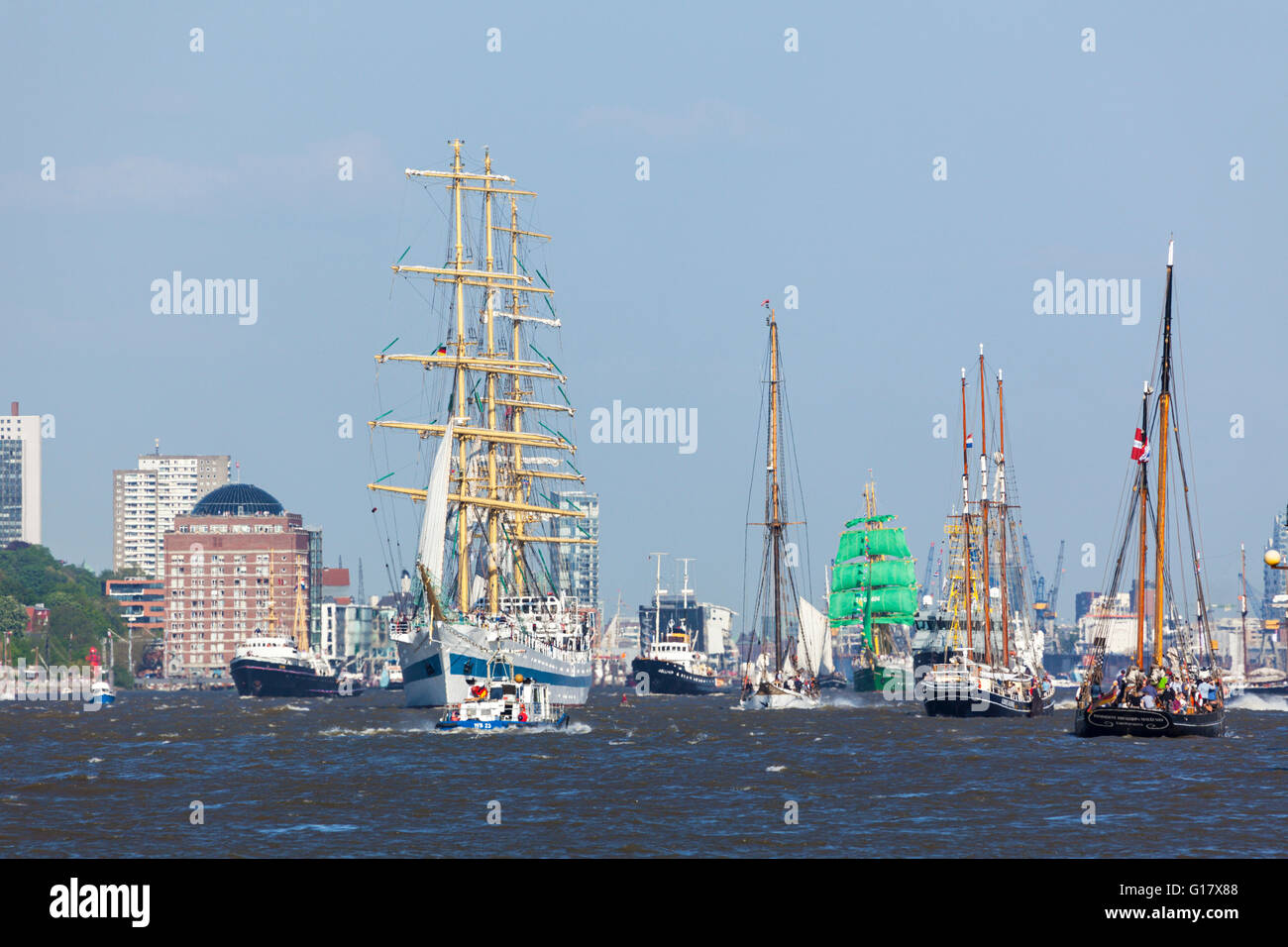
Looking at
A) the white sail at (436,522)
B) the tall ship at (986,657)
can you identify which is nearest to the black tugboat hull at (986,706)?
the tall ship at (986,657)

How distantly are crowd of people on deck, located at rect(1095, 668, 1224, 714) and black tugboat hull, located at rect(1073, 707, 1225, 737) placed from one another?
0.31m

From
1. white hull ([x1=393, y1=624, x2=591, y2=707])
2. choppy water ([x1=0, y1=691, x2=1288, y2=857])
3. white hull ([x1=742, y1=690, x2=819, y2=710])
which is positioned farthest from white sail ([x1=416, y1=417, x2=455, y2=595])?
white hull ([x1=742, y1=690, x2=819, y2=710])

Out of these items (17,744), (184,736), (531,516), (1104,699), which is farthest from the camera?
(531,516)

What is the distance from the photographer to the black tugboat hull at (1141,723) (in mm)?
74000

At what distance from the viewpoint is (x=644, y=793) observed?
169 ft

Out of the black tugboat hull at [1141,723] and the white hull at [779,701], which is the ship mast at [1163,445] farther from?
the white hull at [779,701]

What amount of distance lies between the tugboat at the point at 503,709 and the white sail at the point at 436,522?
2535cm

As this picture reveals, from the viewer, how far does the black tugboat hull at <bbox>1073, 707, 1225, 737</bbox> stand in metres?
74.0

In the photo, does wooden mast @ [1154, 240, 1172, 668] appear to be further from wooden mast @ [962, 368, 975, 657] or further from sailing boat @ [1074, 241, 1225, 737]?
wooden mast @ [962, 368, 975, 657]

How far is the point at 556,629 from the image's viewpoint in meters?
144

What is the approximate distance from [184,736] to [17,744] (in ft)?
28.7

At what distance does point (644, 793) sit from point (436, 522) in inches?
2489

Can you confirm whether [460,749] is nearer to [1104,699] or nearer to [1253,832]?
[1104,699]
